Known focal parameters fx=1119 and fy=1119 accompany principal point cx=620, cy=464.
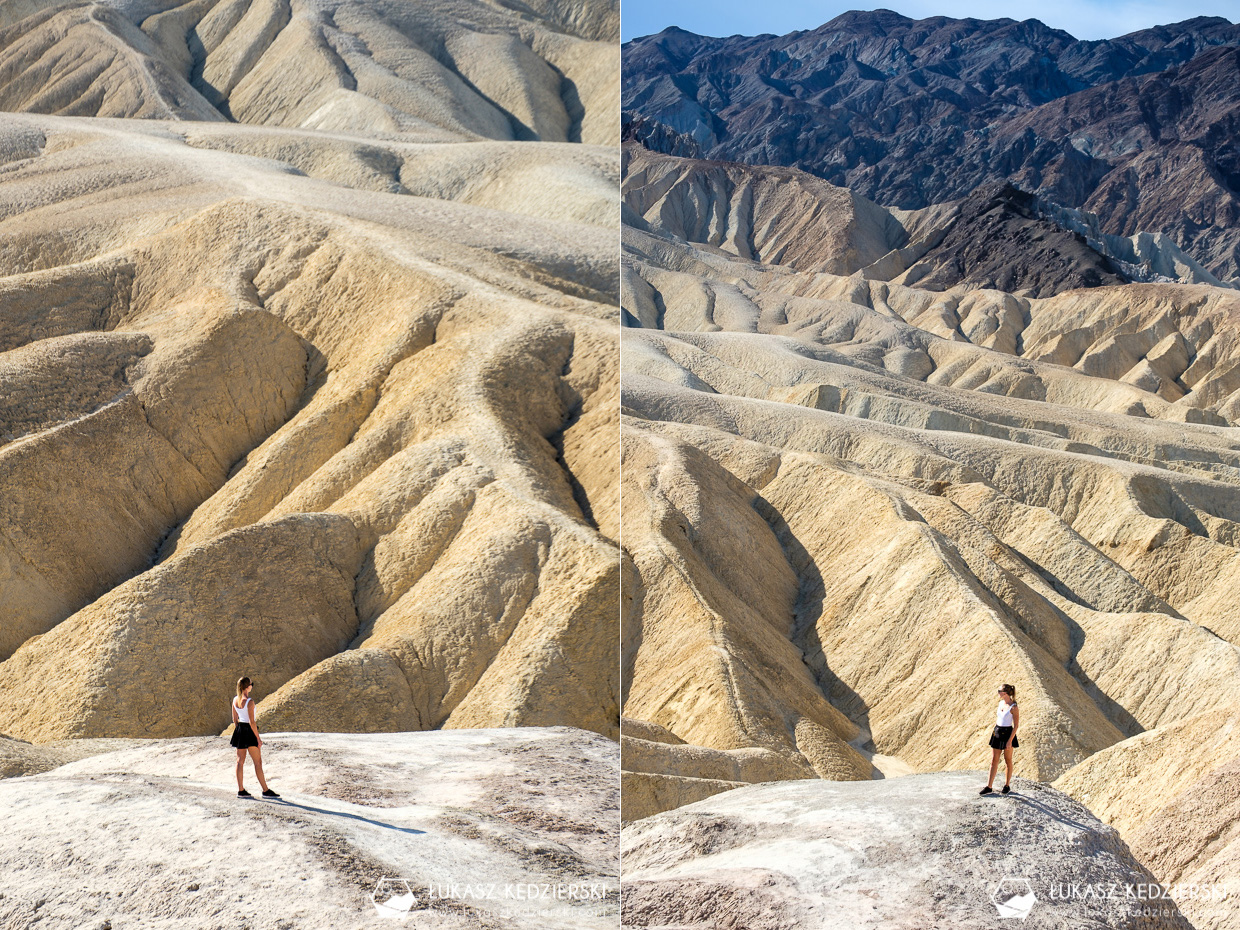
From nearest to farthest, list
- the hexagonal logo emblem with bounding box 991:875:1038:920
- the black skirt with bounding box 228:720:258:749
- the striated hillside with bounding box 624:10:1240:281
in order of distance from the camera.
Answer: the hexagonal logo emblem with bounding box 991:875:1038:920 → the black skirt with bounding box 228:720:258:749 → the striated hillside with bounding box 624:10:1240:281

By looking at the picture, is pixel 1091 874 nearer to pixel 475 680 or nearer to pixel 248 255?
pixel 475 680

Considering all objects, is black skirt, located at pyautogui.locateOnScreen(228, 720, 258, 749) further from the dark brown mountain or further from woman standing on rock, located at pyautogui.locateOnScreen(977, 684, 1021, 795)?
the dark brown mountain

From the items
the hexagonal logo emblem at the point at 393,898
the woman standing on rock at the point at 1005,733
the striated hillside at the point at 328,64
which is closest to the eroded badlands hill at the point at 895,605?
the woman standing on rock at the point at 1005,733

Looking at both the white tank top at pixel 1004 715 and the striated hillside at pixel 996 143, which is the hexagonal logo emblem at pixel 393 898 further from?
the striated hillside at pixel 996 143

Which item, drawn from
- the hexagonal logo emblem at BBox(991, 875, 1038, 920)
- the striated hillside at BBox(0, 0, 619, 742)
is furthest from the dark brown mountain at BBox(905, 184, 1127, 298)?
the hexagonal logo emblem at BBox(991, 875, 1038, 920)

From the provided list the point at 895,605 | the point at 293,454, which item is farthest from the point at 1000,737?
the point at 293,454

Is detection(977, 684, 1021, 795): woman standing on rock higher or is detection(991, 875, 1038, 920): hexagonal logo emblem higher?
detection(977, 684, 1021, 795): woman standing on rock

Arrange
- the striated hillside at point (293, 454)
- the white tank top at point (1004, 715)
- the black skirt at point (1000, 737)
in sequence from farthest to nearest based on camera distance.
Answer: the striated hillside at point (293, 454), the black skirt at point (1000, 737), the white tank top at point (1004, 715)
